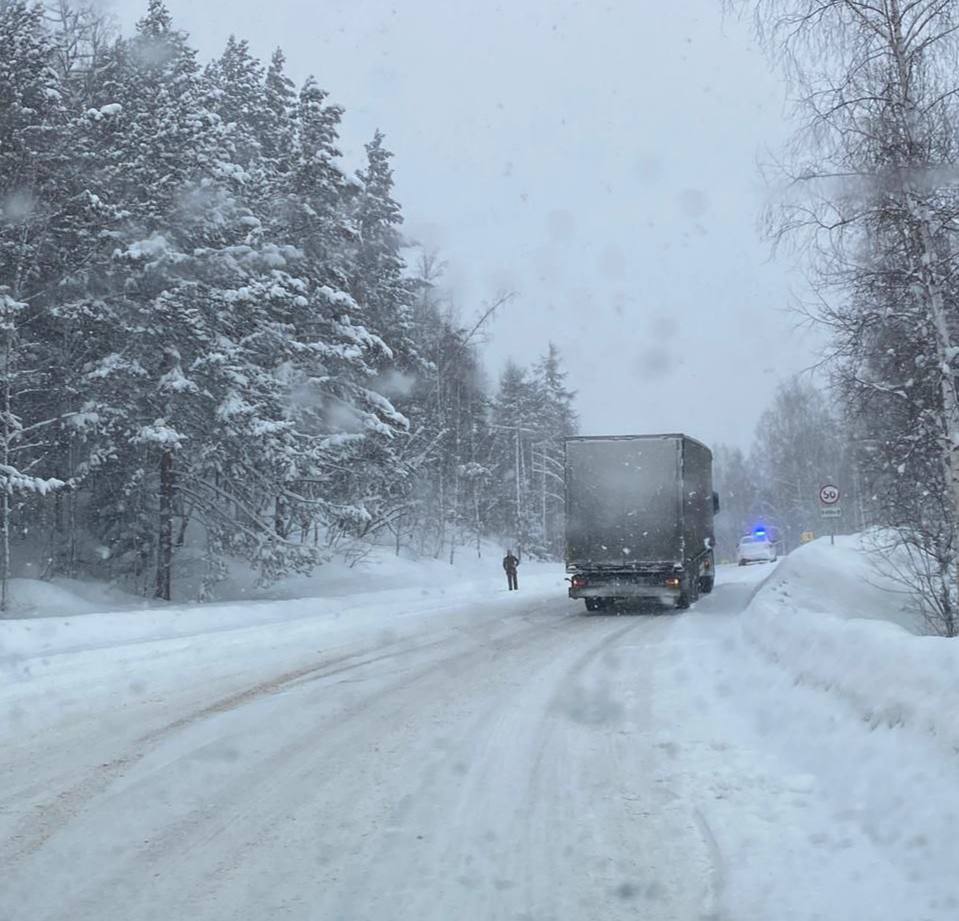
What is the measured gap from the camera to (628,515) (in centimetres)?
2131

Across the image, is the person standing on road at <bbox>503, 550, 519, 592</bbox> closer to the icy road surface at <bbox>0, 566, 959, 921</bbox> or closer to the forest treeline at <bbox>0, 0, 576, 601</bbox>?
the forest treeline at <bbox>0, 0, 576, 601</bbox>

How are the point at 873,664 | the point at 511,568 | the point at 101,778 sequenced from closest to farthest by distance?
the point at 101,778
the point at 873,664
the point at 511,568

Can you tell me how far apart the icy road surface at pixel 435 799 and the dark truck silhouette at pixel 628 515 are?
29.7 ft

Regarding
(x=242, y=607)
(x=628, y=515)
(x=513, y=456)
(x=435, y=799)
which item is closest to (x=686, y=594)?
(x=628, y=515)

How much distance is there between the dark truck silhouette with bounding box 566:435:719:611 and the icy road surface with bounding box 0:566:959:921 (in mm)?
9059

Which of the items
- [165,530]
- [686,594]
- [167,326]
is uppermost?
[167,326]

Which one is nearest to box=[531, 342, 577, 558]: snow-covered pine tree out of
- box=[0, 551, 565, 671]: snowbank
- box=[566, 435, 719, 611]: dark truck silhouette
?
box=[0, 551, 565, 671]: snowbank

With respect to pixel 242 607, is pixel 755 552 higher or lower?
higher

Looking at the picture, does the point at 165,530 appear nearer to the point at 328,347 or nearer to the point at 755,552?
the point at 328,347

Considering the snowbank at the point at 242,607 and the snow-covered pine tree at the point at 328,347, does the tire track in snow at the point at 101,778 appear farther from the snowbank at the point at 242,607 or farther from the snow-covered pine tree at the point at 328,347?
the snow-covered pine tree at the point at 328,347

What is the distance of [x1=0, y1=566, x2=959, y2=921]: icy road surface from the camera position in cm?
449

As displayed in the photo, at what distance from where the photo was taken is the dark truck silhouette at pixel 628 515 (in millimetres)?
21172

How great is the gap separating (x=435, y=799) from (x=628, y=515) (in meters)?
15.5

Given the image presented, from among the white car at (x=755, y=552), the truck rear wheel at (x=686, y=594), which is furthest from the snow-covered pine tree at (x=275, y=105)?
the white car at (x=755, y=552)
